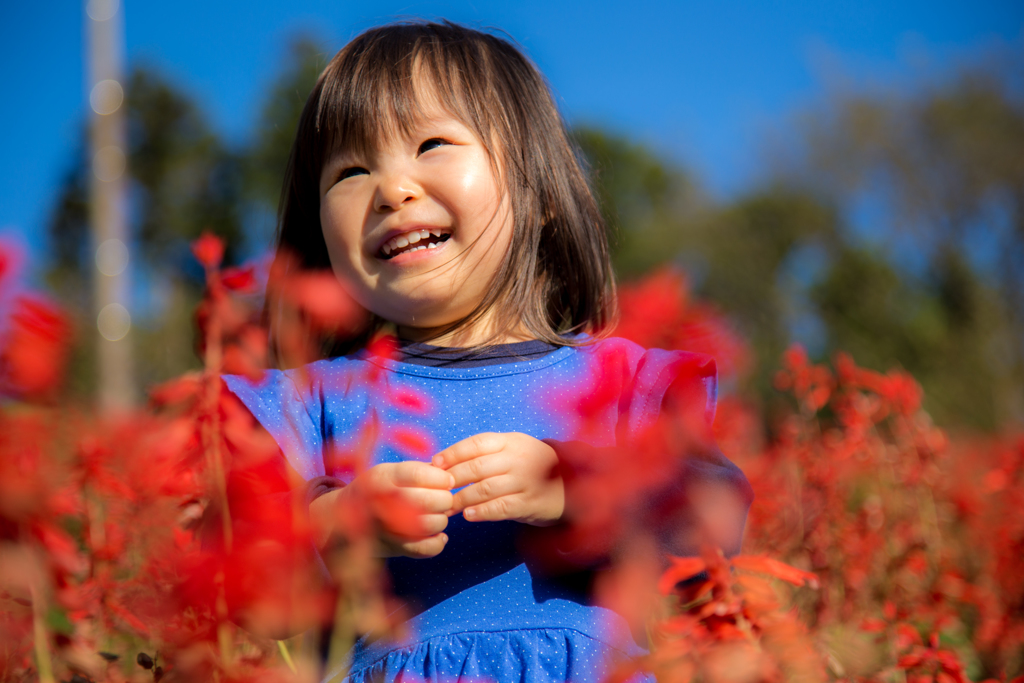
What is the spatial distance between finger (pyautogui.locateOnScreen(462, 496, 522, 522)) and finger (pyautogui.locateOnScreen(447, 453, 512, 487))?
0.03 meters

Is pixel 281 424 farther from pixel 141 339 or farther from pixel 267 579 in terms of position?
pixel 141 339

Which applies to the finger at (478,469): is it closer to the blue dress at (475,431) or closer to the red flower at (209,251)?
the blue dress at (475,431)

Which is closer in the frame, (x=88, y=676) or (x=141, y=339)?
(x=88, y=676)

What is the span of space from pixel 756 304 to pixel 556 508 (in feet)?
66.2

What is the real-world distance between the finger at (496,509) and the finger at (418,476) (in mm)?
92

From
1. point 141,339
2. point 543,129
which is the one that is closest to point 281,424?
point 543,129

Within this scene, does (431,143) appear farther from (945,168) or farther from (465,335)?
(945,168)

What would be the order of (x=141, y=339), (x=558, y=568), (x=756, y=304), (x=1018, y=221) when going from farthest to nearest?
(x=756, y=304), (x=1018, y=221), (x=141, y=339), (x=558, y=568)

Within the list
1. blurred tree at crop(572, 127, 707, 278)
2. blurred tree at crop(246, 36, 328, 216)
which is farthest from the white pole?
blurred tree at crop(572, 127, 707, 278)

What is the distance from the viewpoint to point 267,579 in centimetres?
58

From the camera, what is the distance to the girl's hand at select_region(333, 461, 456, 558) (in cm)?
Answer: 67

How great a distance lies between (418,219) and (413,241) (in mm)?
43

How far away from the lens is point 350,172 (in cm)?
118

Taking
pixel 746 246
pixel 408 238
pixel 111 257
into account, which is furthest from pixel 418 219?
pixel 746 246
